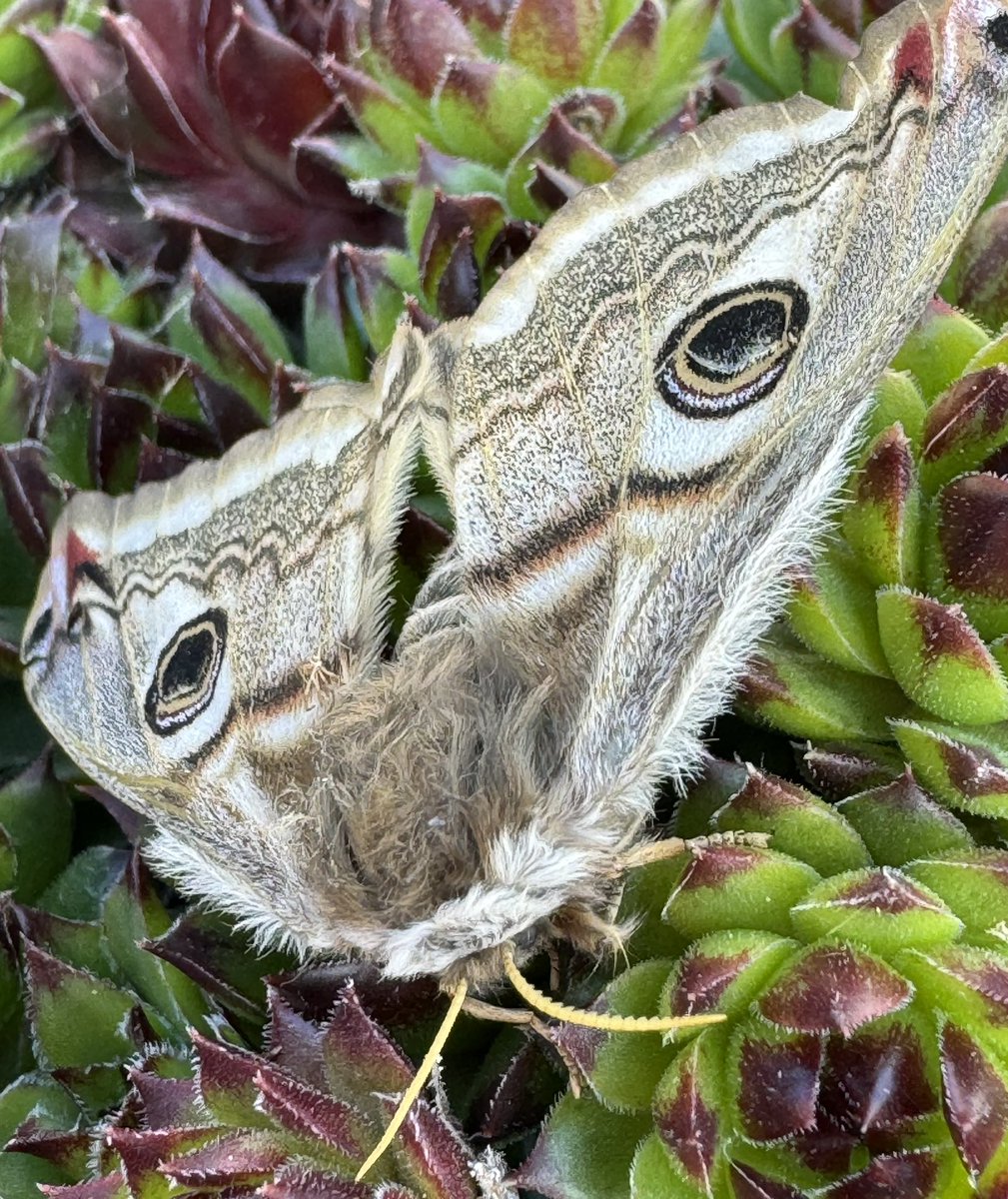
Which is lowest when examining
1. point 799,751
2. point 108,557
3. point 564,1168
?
point 564,1168

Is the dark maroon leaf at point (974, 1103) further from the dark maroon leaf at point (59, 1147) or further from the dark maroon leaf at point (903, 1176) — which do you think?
the dark maroon leaf at point (59, 1147)

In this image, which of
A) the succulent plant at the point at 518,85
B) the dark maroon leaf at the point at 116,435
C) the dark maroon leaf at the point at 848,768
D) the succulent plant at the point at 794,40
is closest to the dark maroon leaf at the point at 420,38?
the succulent plant at the point at 518,85

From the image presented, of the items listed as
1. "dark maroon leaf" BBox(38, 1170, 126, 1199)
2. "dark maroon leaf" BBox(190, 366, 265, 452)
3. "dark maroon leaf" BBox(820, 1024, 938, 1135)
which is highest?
"dark maroon leaf" BBox(190, 366, 265, 452)

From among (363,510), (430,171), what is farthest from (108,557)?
(430,171)

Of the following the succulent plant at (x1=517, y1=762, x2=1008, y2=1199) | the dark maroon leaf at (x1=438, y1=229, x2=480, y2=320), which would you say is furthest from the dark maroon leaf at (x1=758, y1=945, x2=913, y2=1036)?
the dark maroon leaf at (x1=438, y1=229, x2=480, y2=320)

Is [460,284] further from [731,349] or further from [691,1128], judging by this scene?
[691,1128]

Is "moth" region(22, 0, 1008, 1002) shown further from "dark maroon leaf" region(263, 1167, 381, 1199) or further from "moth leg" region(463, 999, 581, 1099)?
"dark maroon leaf" region(263, 1167, 381, 1199)

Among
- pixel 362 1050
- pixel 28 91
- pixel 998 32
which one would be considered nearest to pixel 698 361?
pixel 998 32

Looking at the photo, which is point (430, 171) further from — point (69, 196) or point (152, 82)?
point (69, 196)
